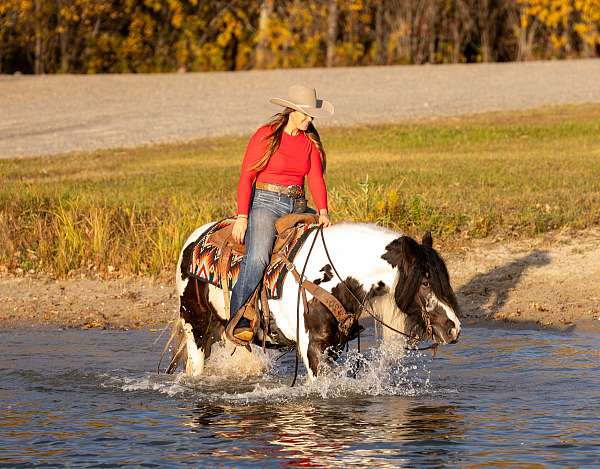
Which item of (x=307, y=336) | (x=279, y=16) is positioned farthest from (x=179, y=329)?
(x=279, y=16)

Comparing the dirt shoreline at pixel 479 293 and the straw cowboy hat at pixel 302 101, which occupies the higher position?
the straw cowboy hat at pixel 302 101

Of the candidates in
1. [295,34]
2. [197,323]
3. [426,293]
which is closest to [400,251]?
[426,293]

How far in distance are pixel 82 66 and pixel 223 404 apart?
99.0ft

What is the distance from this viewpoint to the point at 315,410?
355 inches

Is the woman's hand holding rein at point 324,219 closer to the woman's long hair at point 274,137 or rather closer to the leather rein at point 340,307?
the leather rein at point 340,307

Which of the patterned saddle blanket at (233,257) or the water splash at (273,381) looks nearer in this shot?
the patterned saddle blanket at (233,257)

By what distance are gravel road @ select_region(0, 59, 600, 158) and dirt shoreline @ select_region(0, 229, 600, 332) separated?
10307 mm

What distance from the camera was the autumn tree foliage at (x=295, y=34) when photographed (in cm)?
3722

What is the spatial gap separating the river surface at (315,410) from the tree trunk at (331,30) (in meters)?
26.5

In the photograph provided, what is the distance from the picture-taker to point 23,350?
11508 mm

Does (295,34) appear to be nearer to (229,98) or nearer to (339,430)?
(229,98)

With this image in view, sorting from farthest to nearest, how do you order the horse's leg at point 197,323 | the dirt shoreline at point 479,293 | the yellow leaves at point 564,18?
the yellow leaves at point 564,18, the dirt shoreline at point 479,293, the horse's leg at point 197,323

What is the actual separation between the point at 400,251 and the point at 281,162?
1.11 meters

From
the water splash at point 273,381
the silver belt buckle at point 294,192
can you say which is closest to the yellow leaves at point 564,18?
the water splash at point 273,381
